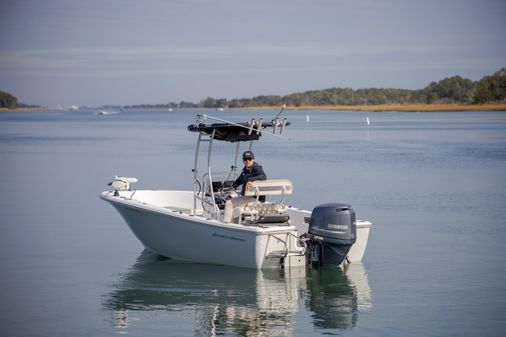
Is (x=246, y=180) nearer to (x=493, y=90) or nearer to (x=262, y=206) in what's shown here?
(x=262, y=206)

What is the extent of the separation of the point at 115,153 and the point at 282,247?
2855 centimetres

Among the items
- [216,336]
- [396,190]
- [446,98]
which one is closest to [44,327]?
[216,336]

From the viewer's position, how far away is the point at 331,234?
39.5 feet

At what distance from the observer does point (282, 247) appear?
480 inches

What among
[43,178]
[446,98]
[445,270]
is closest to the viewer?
[445,270]

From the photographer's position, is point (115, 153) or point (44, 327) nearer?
point (44, 327)

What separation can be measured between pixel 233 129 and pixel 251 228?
6.71ft

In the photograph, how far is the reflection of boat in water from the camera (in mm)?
10422

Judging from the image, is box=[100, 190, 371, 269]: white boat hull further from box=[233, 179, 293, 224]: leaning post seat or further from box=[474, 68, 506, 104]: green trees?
box=[474, 68, 506, 104]: green trees

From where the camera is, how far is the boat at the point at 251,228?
12.1m

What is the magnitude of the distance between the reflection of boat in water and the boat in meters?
0.24

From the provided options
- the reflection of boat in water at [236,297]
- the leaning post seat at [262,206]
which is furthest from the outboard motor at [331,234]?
the leaning post seat at [262,206]

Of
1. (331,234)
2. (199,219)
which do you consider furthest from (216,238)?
(331,234)

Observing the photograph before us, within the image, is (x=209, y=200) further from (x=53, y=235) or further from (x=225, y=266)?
(x=53, y=235)
